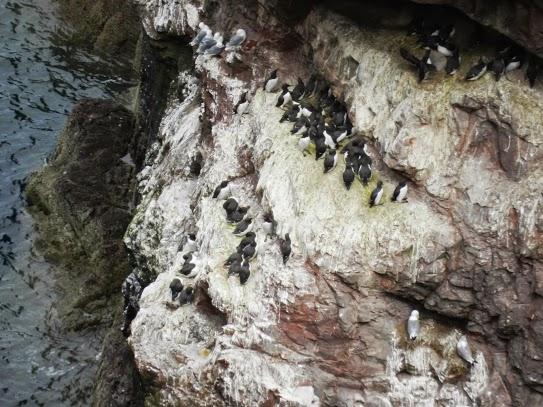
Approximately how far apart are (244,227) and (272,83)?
3.27 metres

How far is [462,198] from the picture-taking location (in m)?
11.4

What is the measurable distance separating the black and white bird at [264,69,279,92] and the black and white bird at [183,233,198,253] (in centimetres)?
311

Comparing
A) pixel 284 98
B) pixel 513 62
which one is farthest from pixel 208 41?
pixel 513 62

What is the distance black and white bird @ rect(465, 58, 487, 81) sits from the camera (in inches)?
458

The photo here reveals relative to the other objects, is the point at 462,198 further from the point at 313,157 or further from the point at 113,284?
the point at 113,284

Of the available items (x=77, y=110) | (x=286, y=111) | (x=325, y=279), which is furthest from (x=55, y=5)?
(x=325, y=279)

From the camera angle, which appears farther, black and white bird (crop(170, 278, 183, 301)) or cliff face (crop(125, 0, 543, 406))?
black and white bird (crop(170, 278, 183, 301))

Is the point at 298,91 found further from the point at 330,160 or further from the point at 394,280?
the point at 394,280

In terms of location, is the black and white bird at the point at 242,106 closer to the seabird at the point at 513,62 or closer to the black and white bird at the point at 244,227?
the black and white bird at the point at 244,227

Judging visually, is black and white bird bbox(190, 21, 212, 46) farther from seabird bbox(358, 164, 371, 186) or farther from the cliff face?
seabird bbox(358, 164, 371, 186)

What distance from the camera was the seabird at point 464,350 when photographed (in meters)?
11.3

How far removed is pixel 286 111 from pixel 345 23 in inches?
71.0

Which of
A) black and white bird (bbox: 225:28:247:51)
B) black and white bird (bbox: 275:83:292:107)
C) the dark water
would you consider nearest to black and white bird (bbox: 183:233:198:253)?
black and white bird (bbox: 275:83:292:107)

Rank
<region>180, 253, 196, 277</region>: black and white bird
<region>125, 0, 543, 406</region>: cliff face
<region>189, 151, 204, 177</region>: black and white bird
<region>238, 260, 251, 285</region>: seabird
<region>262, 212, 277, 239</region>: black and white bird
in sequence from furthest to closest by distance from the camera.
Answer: <region>189, 151, 204, 177</region>: black and white bird
<region>180, 253, 196, 277</region>: black and white bird
<region>262, 212, 277, 239</region>: black and white bird
<region>238, 260, 251, 285</region>: seabird
<region>125, 0, 543, 406</region>: cliff face
